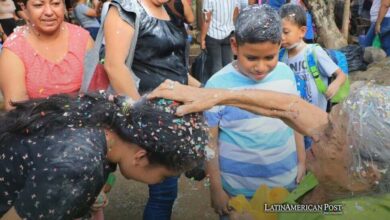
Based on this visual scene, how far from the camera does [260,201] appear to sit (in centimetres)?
216

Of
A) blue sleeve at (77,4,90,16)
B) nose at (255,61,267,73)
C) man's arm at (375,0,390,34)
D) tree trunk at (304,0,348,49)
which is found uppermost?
nose at (255,61,267,73)

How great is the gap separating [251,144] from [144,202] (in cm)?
182

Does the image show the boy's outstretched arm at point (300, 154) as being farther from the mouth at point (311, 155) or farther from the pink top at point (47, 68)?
the pink top at point (47, 68)

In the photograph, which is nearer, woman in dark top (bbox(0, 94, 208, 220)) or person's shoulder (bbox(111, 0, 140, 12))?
woman in dark top (bbox(0, 94, 208, 220))

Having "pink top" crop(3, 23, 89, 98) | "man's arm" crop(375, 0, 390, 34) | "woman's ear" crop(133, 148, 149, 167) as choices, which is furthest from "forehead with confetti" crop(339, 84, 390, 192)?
"man's arm" crop(375, 0, 390, 34)

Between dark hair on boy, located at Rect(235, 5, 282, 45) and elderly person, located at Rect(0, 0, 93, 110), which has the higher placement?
dark hair on boy, located at Rect(235, 5, 282, 45)

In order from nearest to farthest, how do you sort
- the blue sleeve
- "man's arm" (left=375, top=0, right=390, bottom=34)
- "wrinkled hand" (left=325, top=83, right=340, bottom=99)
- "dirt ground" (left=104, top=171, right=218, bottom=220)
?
1. "wrinkled hand" (left=325, top=83, right=340, bottom=99)
2. "dirt ground" (left=104, top=171, right=218, bottom=220)
3. "man's arm" (left=375, top=0, right=390, bottom=34)
4. the blue sleeve

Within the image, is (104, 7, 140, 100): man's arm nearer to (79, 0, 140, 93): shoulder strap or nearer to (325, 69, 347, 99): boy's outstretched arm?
(79, 0, 140, 93): shoulder strap

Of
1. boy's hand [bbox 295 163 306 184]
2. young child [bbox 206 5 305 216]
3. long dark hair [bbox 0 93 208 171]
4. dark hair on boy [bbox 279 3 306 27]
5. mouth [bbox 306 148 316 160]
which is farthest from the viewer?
dark hair on boy [bbox 279 3 306 27]

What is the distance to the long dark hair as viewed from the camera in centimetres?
150

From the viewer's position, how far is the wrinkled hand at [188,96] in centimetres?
176

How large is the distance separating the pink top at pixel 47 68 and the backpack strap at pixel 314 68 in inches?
60.0

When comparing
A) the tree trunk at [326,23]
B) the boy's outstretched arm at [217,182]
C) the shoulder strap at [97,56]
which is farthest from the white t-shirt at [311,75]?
the tree trunk at [326,23]

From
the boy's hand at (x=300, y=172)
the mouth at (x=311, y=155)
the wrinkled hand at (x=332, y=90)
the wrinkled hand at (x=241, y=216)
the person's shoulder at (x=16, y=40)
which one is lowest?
the wrinkled hand at (x=241, y=216)
